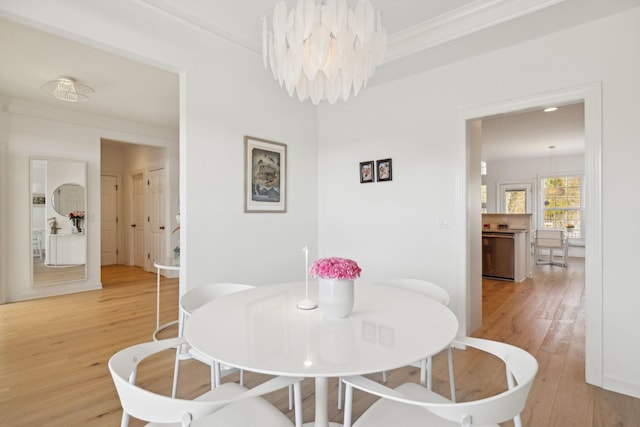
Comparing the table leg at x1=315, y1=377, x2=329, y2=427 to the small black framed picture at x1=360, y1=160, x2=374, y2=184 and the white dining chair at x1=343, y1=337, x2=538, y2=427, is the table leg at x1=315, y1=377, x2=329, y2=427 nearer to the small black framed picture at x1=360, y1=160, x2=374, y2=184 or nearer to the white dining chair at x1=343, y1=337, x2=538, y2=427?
the white dining chair at x1=343, y1=337, x2=538, y2=427

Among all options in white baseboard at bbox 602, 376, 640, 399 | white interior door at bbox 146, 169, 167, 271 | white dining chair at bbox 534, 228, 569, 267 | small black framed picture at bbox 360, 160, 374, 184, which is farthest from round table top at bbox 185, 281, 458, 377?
white dining chair at bbox 534, 228, 569, 267

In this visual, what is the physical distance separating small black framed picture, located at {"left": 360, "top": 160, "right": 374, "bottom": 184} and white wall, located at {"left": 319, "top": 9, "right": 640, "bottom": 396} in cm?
7

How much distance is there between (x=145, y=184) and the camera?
252 inches

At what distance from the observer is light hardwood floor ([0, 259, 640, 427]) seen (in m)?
1.90

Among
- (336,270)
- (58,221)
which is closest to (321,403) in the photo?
(336,270)

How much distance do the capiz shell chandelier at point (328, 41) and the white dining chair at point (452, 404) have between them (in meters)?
1.39

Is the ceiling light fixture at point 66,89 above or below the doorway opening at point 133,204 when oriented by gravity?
above

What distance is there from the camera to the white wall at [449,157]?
83.0 inches

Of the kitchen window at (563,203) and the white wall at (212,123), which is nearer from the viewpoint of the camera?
the white wall at (212,123)

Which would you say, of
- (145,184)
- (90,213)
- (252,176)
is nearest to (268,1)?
(252,176)

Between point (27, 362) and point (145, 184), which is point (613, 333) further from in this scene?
point (145, 184)

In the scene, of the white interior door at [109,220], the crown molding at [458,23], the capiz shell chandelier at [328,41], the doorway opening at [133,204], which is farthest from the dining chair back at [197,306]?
the white interior door at [109,220]

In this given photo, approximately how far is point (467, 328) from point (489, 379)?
2.21 ft

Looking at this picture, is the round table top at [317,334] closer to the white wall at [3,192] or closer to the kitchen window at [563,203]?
the white wall at [3,192]
